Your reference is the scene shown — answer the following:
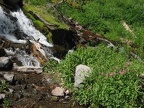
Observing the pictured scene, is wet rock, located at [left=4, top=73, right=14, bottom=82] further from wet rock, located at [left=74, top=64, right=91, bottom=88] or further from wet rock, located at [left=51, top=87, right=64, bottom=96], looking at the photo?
wet rock, located at [left=74, top=64, right=91, bottom=88]

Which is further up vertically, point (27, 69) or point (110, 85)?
point (27, 69)

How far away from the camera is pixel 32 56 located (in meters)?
20.2

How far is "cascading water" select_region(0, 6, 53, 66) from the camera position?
73.0 feet

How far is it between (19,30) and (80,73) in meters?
10.0

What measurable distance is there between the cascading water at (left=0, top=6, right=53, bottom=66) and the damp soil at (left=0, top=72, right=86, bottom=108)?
415 centimetres

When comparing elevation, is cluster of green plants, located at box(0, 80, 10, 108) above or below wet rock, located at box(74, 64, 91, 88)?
below

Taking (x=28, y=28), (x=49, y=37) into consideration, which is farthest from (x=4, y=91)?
(x=28, y=28)

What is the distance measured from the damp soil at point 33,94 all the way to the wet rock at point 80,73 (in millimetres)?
756

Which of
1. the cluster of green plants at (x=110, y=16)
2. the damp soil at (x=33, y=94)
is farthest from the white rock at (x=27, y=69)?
the cluster of green plants at (x=110, y=16)

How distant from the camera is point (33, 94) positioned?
14.6m

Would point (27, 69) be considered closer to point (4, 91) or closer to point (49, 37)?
point (4, 91)

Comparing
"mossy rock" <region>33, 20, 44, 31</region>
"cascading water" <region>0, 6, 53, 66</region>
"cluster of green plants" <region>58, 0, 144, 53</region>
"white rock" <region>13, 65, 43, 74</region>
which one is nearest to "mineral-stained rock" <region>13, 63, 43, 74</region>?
"white rock" <region>13, 65, 43, 74</region>

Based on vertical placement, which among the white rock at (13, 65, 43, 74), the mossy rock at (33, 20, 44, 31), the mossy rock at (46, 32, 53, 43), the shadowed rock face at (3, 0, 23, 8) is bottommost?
the white rock at (13, 65, 43, 74)

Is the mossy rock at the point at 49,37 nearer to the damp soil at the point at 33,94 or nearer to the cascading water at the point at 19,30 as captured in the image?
the cascading water at the point at 19,30
